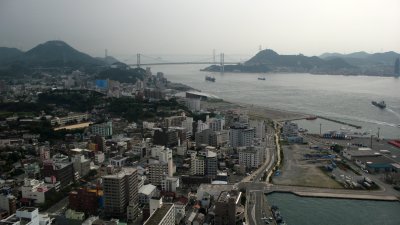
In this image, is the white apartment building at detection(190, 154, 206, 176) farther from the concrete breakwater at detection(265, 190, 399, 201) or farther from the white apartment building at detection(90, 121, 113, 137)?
the white apartment building at detection(90, 121, 113, 137)

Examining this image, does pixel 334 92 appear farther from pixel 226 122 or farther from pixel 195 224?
pixel 195 224

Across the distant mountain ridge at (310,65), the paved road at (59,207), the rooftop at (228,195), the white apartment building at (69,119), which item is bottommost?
the paved road at (59,207)

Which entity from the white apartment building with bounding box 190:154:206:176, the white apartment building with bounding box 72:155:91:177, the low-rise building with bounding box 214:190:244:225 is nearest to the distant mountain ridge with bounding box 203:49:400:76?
the white apartment building with bounding box 190:154:206:176

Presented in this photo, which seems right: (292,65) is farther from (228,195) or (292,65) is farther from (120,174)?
(120,174)

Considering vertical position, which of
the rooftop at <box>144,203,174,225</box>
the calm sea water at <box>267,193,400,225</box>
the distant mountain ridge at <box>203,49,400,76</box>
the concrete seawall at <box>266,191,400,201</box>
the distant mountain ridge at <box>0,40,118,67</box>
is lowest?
the calm sea water at <box>267,193,400,225</box>

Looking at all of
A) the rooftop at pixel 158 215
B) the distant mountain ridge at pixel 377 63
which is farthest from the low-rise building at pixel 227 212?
the distant mountain ridge at pixel 377 63

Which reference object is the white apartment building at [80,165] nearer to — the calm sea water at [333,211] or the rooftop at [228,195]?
the rooftop at [228,195]
